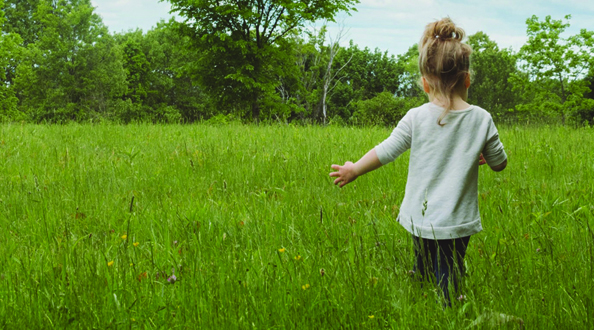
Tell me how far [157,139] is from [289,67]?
52.3 ft

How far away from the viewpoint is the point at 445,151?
2.04 m

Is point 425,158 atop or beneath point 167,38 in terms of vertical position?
beneath

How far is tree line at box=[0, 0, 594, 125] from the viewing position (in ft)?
67.7

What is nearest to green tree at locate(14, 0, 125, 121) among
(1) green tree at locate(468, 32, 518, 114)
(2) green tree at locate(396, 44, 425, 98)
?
(2) green tree at locate(396, 44, 425, 98)

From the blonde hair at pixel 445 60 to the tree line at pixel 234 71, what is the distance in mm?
2353

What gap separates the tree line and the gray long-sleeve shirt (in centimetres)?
251

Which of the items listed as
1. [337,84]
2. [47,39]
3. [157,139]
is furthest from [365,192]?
[337,84]

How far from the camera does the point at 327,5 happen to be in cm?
2128

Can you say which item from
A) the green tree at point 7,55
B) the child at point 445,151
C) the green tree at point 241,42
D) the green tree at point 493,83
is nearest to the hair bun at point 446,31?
the child at point 445,151

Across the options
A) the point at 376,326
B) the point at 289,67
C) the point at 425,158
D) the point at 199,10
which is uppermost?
the point at 199,10

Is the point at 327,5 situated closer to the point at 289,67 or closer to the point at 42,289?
the point at 289,67

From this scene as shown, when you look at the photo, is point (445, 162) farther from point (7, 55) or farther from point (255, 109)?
point (7, 55)

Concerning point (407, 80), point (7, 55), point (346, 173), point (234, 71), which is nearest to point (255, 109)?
point (234, 71)

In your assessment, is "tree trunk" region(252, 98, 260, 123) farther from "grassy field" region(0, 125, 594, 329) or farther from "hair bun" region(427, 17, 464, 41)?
"hair bun" region(427, 17, 464, 41)
